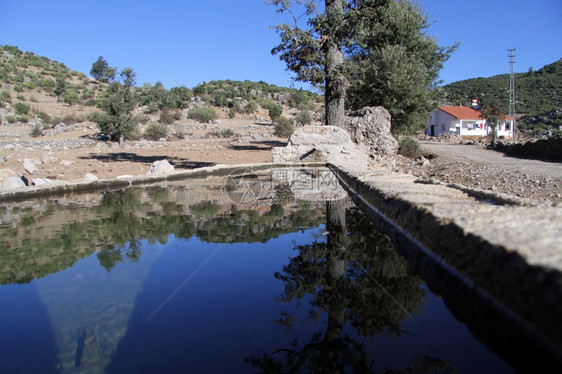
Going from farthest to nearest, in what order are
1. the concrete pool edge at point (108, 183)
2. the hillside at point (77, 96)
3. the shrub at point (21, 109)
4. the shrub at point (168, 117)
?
the hillside at point (77, 96), the shrub at point (168, 117), the shrub at point (21, 109), the concrete pool edge at point (108, 183)

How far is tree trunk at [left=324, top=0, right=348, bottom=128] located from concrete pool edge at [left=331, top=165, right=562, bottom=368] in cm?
941

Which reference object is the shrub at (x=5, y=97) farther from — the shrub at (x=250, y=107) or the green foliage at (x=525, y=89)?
the green foliage at (x=525, y=89)

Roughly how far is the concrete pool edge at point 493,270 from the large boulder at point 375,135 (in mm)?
9091

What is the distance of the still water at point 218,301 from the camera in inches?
63.6

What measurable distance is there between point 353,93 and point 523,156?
9.73m

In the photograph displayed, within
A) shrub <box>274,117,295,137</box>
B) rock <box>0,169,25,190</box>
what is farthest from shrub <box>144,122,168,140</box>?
rock <box>0,169,25,190</box>

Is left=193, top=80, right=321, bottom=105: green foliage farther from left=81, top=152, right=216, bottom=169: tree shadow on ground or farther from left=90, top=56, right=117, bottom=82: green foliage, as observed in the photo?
left=81, top=152, right=216, bottom=169: tree shadow on ground

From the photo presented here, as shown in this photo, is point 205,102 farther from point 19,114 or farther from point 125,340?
point 125,340

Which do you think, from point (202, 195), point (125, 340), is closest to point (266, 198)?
point (202, 195)

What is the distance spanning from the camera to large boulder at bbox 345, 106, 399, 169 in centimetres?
1187

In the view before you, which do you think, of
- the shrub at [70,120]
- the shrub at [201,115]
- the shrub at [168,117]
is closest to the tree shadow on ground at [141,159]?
the shrub at [168,117]

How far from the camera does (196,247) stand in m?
3.21

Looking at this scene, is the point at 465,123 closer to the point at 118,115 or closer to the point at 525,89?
the point at 525,89

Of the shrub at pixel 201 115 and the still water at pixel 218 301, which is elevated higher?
the shrub at pixel 201 115
